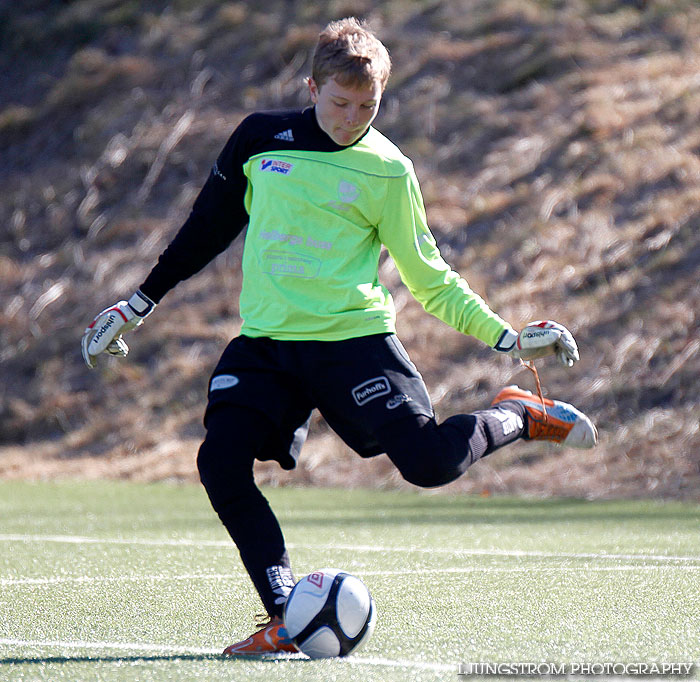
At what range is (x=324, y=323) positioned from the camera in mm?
4230

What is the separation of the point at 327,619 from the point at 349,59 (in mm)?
1721

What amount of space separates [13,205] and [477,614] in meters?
16.7

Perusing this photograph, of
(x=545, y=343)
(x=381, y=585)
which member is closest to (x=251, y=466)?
(x=545, y=343)

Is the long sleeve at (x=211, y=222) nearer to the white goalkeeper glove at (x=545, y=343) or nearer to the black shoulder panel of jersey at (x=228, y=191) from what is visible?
the black shoulder panel of jersey at (x=228, y=191)

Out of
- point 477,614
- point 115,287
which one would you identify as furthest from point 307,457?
point 477,614

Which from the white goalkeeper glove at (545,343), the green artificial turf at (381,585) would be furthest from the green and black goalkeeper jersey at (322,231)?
the green artificial turf at (381,585)

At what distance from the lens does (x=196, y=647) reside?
4.19 metres

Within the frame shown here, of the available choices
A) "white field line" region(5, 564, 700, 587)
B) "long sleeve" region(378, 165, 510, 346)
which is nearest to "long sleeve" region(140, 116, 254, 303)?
"long sleeve" region(378, 165, 510, 346)

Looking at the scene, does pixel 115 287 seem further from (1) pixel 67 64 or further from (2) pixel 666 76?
(2) pixel 666 76

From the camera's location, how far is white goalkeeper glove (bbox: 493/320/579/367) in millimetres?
4320

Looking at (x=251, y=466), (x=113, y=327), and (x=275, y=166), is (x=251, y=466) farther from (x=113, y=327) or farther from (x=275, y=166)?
(x=275, y=166)

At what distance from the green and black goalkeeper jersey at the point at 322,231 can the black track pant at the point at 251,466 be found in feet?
1.03

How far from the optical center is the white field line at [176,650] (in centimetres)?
378

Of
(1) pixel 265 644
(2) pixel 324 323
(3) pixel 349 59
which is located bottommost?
(1) pixel 265 644
